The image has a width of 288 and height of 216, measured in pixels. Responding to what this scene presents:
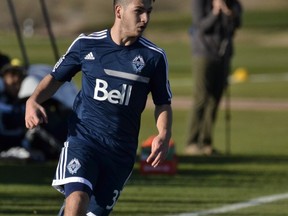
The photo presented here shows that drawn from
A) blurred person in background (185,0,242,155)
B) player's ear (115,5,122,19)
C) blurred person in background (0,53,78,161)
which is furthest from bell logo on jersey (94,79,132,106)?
blurred person in background (185,0,242,155)

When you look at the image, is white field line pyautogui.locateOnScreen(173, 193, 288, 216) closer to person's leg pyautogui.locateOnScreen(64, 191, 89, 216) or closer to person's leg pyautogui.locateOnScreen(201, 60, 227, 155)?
person's leg pyautogui.locateOnScreen(64, 191, 89, 216)

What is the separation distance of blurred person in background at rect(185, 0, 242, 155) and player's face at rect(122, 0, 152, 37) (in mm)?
7963

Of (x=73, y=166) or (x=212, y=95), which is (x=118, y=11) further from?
(x=212, y=95)

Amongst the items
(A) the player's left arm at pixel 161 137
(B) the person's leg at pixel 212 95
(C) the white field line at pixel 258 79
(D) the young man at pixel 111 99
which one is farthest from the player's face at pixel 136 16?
(C) the white field line at pixel 258 79

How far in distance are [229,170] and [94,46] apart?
6771 mm

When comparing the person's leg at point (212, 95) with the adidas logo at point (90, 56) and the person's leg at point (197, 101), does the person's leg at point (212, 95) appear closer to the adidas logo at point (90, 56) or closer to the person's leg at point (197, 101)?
the person's leg at point (197, 101)

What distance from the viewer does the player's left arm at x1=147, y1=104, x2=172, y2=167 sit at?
7867mm

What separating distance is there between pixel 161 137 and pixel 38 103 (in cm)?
85

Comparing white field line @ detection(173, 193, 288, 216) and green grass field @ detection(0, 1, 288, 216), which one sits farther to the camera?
green grass field @ detection(0, 1, 288, 216)

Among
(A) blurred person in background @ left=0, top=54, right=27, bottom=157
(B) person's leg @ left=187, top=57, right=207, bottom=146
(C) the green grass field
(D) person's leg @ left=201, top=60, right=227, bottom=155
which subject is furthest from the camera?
(B) person's leg @ left=187, top=57, right=207, bottom=146

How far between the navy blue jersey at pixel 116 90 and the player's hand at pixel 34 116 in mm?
386

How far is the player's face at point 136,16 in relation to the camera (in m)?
8.12

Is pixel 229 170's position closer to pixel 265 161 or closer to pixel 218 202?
pixel 265 161

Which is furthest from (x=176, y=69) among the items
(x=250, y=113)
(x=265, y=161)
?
(x=265, y=161)
